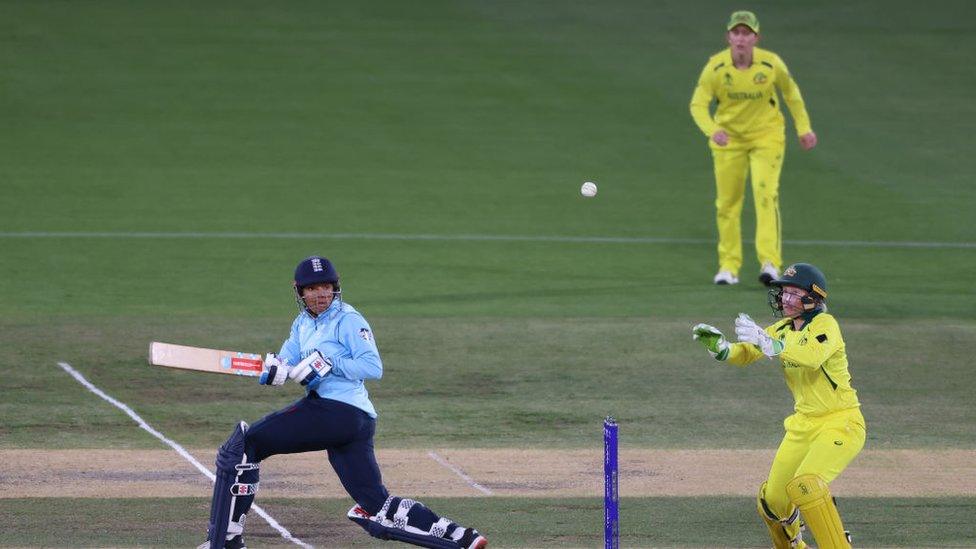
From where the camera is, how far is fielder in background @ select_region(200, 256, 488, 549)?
9297 mm

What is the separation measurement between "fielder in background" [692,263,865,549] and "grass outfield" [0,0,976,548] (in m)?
1.02

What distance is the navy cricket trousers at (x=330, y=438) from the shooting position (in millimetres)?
9328

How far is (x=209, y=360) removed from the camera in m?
9.38

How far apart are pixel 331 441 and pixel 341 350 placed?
1.72 feet

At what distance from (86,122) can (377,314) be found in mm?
9697

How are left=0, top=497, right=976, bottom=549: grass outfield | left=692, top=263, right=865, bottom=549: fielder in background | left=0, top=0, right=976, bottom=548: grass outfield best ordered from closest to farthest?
left=692, top=263, right=865, bottom=549: fielder in background, left=0, top=497, right=976, bottom=549: grass outfield, left=0, top=0, right=976, bottom=548: grass outfield

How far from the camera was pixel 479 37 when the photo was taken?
95.1ft

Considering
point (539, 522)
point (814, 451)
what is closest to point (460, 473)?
point (539, 522)

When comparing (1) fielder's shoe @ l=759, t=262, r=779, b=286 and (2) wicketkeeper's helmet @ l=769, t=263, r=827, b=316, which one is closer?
(2) wicketkeeper's helmet @ l=769, t=263, r=827, b=316

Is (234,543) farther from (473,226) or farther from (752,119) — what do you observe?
(473,226)

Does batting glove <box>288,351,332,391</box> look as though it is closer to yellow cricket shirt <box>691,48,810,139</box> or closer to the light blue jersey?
the light blue jersey

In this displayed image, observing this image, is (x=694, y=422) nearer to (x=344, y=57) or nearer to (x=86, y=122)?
(x=86, y=122)

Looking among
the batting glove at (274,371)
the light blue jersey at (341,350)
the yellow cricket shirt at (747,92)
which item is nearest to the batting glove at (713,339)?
the light blue jersey at (341,350)

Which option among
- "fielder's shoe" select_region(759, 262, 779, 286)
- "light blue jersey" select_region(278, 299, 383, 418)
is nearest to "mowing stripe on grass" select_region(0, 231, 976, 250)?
"fielder's shoe" select_region(759, 262, 779, 286)
